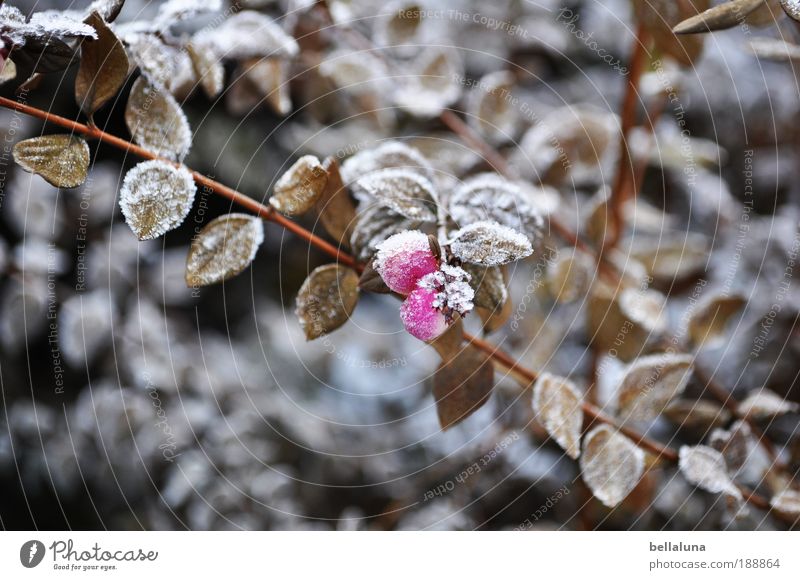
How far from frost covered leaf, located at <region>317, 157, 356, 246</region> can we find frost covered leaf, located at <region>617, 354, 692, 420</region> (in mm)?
168

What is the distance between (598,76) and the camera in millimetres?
557

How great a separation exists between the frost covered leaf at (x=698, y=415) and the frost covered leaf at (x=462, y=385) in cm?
14

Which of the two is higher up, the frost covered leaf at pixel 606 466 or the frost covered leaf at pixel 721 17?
the frost covered leaf at pixel 721 17

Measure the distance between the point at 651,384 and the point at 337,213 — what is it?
18 centimetres

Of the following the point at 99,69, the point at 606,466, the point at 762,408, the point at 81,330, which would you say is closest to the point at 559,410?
the point at 606,466

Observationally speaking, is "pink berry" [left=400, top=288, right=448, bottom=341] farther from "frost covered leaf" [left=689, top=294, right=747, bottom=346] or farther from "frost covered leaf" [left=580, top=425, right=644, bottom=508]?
"frost covered leaf" [left=689, top=294, right=747, bottom=346]

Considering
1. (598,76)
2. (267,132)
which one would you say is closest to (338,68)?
(267,132)

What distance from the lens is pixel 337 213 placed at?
0.28m

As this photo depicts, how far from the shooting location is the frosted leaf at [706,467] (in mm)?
323

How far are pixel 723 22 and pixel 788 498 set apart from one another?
252 millimetres

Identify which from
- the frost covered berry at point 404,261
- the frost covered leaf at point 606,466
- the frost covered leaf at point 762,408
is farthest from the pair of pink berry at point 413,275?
the frost covered leaf at point 762,408

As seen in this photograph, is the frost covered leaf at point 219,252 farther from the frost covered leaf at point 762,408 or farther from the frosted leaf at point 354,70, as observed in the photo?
the frost covered leaf at point 762,408

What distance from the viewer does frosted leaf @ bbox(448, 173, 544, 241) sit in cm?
27
